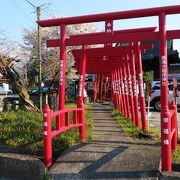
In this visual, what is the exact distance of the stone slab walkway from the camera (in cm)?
707

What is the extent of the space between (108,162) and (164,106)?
4.80 feet

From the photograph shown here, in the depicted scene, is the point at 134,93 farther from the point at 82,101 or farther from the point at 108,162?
the point at 108,162

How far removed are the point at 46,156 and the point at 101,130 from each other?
459 cm

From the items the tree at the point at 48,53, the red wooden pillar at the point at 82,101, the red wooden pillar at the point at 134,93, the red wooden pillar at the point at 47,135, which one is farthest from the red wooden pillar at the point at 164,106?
the tree at the point at 48,53

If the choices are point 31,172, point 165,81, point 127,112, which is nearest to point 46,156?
point 31,172

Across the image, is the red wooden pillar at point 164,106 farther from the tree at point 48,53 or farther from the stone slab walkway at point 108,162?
the tree at point 48,53

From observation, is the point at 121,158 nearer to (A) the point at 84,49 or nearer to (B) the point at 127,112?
(A) the point at 84,49

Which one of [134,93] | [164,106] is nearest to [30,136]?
[164,106]

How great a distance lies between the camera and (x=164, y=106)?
24.7 feet

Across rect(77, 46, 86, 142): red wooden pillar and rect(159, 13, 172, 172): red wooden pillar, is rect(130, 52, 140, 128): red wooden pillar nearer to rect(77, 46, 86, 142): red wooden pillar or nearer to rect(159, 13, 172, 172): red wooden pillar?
rect(77, 46, 86, 142): red wooden pillar

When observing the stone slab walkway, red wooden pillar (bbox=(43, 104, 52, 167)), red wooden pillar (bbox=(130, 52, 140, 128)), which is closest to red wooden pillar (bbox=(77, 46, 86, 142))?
the stone slab walkway

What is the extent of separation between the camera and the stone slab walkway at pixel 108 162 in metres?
7.07

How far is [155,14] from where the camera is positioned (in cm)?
826

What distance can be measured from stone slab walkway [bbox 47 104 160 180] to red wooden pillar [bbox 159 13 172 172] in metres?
0.23
